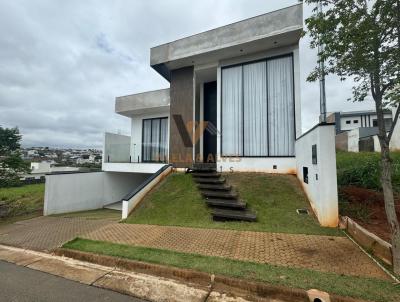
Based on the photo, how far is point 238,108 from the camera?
31.1ft

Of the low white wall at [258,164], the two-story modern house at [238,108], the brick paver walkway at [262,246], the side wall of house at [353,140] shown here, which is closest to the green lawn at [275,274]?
the brick paver walkway at [262,246]

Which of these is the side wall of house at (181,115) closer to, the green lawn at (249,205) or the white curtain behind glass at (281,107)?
the green lawn at (249,205)

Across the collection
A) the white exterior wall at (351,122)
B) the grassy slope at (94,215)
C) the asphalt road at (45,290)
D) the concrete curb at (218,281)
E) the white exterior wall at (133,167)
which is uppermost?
the white exterior wall at (351,122)

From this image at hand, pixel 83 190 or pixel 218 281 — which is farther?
pixel 83 190

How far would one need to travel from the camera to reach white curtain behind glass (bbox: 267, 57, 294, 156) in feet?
27.8

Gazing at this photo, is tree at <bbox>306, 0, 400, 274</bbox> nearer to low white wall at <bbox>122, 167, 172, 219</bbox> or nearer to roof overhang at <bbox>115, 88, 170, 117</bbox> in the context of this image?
low white wall at <bbox>122, 167, 172, 219</bbox>

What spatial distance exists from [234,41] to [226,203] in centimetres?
655

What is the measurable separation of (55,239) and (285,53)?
33.2 ft

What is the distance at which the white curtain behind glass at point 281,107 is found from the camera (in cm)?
846

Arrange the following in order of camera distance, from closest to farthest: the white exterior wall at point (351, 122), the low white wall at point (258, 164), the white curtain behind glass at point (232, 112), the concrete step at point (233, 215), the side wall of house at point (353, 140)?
1. the concrete step at point (233, 215)
2. the low white wall at point (258, 164)
3. the white curtain behind glass at point (232, 112)
4. the side wall of house at point (353, 140)
5. the white exterior wall at point (351, 122)

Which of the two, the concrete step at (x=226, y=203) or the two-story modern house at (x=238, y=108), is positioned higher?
the two-story modern house at (x=238, y=108)

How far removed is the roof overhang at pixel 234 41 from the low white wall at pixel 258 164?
15.1 ft

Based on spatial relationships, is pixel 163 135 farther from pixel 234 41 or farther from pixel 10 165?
pixel 10 165

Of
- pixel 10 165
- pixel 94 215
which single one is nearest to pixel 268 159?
pixel 94 215
